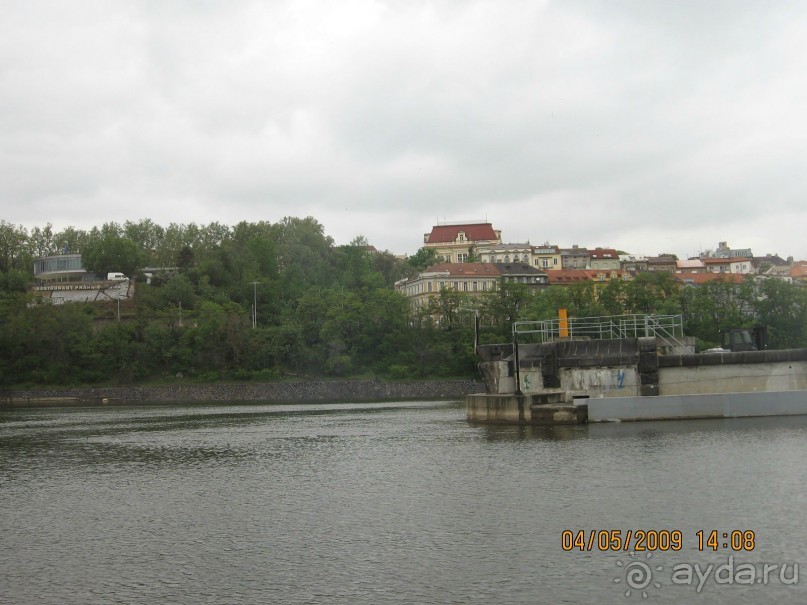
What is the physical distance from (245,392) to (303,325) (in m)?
15.9

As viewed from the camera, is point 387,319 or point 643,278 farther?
point 387,319

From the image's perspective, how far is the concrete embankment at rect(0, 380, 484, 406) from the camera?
4707 inches

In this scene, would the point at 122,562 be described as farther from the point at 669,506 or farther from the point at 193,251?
the point at 193,251

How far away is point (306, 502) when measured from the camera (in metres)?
27.1

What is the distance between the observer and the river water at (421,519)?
1731 centimetres

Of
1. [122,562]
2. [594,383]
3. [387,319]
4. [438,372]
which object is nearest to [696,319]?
[438,372]

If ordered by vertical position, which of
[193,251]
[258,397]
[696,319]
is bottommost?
[258,397]

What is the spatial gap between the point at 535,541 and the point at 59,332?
4906 inches

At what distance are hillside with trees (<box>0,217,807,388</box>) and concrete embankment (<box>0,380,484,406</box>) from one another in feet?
14.4

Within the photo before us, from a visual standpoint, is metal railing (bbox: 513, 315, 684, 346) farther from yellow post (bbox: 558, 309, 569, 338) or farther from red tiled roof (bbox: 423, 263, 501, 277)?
red tiled roof (bbox: 423, 263, 501, 277)

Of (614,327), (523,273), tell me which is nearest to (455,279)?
(523,273)

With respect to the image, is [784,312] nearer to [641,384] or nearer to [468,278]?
[468,278]

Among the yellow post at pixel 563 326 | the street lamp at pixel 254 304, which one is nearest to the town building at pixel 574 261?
the street lamp at pixel 254 304

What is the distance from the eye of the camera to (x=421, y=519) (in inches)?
927
